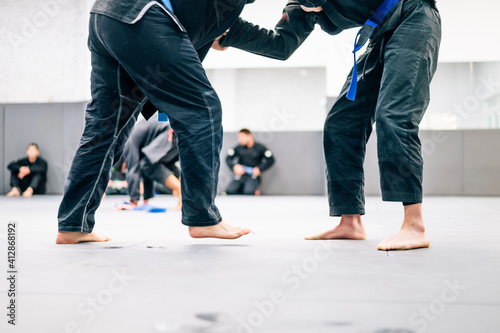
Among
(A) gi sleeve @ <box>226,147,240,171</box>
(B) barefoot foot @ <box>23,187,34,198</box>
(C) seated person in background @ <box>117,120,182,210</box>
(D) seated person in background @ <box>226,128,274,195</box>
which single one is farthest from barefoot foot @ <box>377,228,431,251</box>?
(B) barefoot foot @ <box>23,187,34,198</box>

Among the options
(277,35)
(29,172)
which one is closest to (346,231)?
(277,35)

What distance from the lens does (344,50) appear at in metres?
7.65

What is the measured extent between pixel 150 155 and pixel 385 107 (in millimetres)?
3391

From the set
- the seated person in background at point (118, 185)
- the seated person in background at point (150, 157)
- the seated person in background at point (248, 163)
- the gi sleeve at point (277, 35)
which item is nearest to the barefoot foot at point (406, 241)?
the gi sleeve at point (277, 35)

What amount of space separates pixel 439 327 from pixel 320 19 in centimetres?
168

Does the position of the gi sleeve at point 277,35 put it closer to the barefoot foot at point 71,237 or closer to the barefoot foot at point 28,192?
the barefoot foot at point 71,237

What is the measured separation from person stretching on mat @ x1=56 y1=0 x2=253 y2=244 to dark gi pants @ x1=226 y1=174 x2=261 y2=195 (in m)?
6.16

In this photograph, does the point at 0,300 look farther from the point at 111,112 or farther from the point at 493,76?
the point at 493,76

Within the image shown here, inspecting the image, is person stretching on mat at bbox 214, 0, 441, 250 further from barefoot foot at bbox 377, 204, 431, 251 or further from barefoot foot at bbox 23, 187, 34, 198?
barefoot foot at bbox 23, 187, 34, 198

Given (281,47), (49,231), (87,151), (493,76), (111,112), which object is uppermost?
(493,76)

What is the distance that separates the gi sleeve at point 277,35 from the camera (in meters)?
2.45

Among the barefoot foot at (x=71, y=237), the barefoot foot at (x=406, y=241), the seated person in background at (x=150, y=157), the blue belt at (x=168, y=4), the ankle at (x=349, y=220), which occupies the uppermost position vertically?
the blue belt at (x=168, y=4)

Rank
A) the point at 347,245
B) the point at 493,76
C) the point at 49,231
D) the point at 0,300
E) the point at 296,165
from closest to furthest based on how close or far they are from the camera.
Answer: the point at 0,300 < the point at 347,245 < the point at 49,231 < the point at 493,76 < the point at 296,165

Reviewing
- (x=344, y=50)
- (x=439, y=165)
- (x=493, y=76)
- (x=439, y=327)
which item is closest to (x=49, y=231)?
(x=439, y=327)
